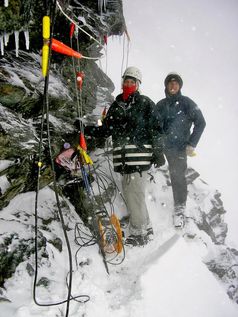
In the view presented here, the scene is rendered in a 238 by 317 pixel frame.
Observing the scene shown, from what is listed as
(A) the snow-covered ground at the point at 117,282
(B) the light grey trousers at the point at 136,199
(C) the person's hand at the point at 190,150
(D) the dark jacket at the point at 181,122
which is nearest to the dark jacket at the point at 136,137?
(B) the light grey trousers at the point at 136,199

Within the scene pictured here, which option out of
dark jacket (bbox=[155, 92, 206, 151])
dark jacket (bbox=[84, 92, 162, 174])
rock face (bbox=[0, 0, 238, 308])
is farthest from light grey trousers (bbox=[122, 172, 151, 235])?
dark jacket (bbox=[155, 92, 206, 151])

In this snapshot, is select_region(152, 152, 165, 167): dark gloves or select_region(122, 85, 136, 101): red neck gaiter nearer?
select_region(152, 152, 165, 167): dark gloves

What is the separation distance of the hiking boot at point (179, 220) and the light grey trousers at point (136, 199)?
3.17 ft

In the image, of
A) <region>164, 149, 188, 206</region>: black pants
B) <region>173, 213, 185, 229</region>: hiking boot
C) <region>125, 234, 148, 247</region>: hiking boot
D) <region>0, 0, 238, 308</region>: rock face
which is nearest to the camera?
<region>0, 0, 238, 308</region>: rock face

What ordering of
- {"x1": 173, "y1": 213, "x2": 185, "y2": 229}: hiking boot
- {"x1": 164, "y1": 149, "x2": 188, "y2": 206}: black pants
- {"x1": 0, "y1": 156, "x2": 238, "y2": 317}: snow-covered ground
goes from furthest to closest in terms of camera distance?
{"x1": 164, "y1": 149, "x2": 188, "y2": 206}: black pants < {"x1": 173, "y1": 213, "x2": 185, "y2": 229}: hiking boot < {"x1": 0, "y1": 156, "x2": 238, "y2": 317}: snow-covered ground

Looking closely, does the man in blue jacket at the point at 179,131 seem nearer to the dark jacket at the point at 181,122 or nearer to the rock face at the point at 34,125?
the dark jacket at the point at 181,122

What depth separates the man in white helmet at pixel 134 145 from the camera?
5031mm

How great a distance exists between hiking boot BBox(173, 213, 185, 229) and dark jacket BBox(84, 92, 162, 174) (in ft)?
5.47

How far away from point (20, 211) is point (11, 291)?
146cm

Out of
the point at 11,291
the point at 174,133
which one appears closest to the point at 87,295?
the point at 11,291

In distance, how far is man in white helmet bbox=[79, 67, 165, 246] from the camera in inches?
198

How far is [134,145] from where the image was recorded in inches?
197

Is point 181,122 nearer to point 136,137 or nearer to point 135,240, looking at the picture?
point 136,137

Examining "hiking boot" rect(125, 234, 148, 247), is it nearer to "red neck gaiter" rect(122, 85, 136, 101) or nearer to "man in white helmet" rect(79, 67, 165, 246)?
"man in white helmet" rect(79, 67, 165, 246)
